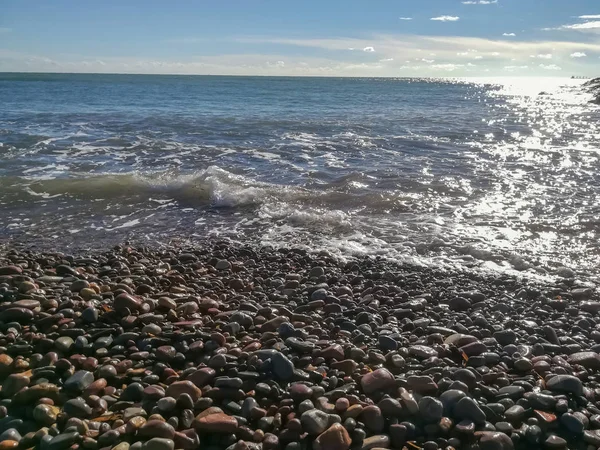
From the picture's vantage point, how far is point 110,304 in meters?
5.50

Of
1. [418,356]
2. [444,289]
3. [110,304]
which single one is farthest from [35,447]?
[444,289]

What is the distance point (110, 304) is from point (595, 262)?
21.8ft

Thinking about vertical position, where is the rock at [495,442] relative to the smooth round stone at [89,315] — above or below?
below

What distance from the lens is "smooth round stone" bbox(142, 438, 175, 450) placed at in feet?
10.9

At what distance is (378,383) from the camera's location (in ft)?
13.3

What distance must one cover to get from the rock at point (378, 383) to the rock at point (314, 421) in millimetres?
510

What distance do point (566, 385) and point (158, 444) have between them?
3.15 meters

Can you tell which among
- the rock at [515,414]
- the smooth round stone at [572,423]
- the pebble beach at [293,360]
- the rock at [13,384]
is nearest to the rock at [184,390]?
the pebble beach at [293,360]

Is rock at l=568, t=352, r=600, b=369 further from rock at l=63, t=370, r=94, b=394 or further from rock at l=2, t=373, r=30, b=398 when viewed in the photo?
rock at l=2, t=373, r=30, b=398

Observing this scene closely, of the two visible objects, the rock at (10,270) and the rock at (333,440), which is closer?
the rock at (333,440)

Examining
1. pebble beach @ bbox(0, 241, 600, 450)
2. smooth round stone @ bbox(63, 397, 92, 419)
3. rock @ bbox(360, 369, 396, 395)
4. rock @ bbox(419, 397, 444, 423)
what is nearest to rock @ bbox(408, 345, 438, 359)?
pebble beach @ bbox(0, 241, 600, 450)

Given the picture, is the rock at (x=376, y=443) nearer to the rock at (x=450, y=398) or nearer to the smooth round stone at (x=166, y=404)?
the rock at (x=450, y=398)

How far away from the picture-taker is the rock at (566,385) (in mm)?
4121

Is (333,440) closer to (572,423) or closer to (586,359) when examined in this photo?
(572,423)
